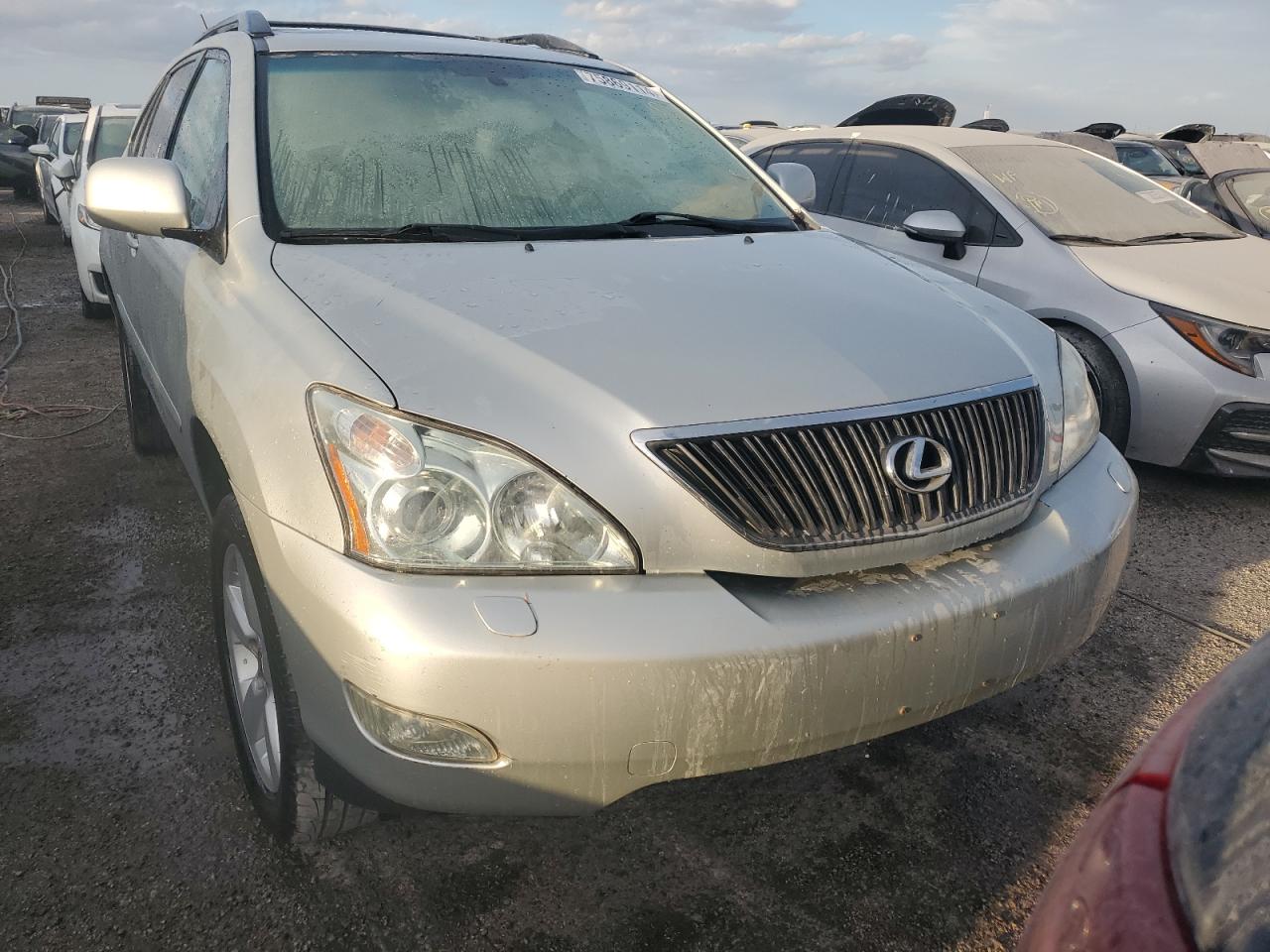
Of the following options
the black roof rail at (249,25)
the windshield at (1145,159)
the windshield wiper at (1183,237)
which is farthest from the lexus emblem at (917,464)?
the windshield at (1145,159)

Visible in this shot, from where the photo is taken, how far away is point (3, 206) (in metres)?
18.9

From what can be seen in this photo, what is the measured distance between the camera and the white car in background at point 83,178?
6867 millimetres

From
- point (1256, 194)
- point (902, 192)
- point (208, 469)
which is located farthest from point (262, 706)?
point (1256, 194)

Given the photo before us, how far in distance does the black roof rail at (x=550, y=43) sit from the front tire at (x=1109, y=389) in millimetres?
2268

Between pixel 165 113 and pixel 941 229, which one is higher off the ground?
pixel 165 113

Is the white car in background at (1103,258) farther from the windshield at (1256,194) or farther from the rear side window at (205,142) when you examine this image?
the rear side window at (205,142)

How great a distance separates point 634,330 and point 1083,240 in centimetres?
345

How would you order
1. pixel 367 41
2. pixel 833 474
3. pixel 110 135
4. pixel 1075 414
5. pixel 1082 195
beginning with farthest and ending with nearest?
pixel 110 135 < pixel 1082 195 < pixel 367 41 < pixel 1075 414 < pixel 833 474

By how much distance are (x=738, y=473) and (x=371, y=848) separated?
3.71 feet

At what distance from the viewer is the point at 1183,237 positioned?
4.84 m

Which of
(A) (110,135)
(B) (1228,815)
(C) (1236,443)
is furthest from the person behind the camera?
(A) (110,135)

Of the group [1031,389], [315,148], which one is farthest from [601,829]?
[315,148]

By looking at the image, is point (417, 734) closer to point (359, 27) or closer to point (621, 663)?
point (621, 663)

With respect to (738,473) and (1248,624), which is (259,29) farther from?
(1248,624)
